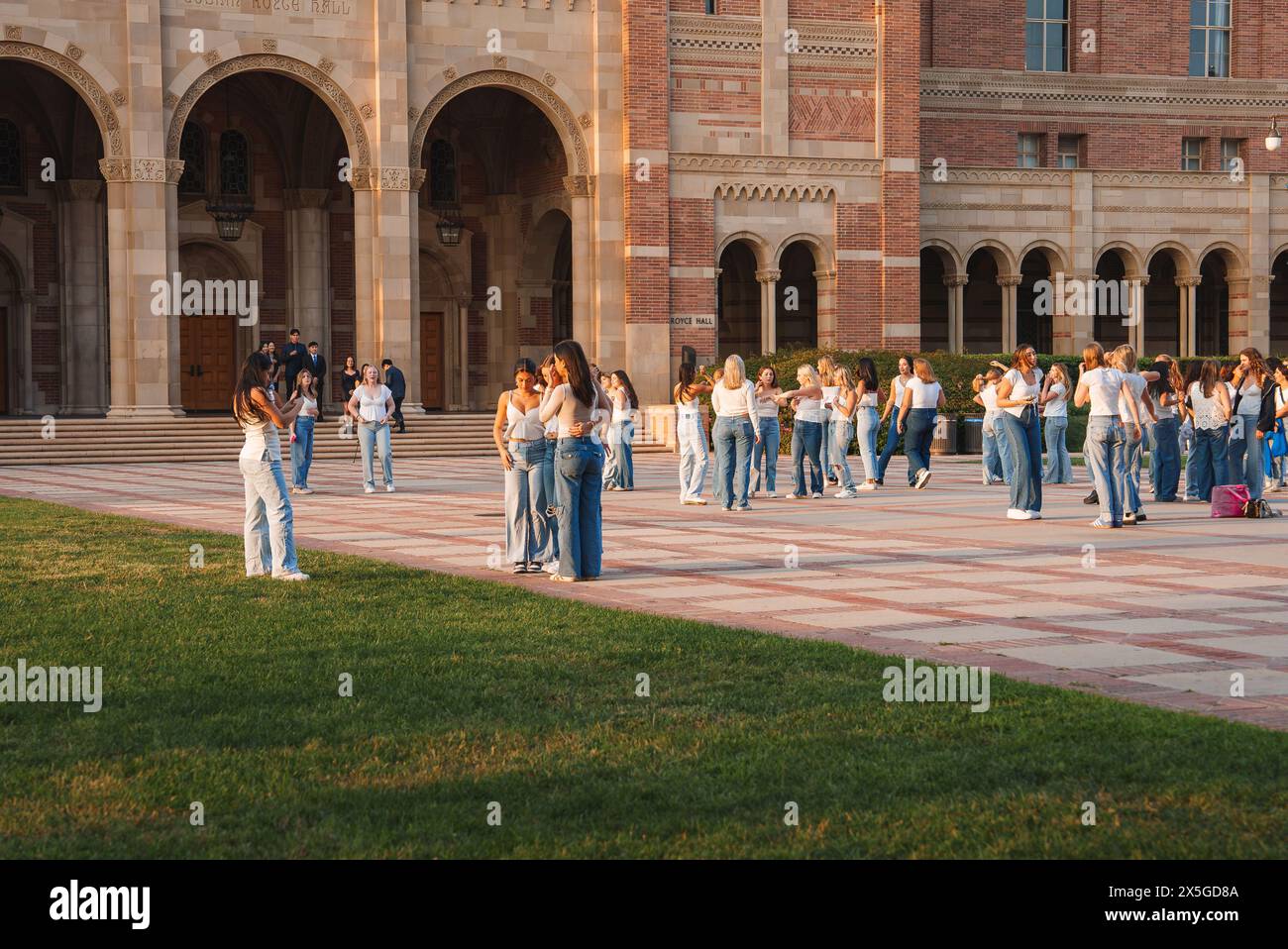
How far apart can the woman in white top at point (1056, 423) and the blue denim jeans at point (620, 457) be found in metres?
5.49

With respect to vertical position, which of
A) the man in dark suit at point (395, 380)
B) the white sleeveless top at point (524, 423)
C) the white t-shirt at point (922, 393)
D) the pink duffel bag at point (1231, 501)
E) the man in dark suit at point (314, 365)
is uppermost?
the man in dark suit at point (314, 365)

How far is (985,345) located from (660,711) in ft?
124

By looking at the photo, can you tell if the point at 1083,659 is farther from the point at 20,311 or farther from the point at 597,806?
the point at 20,311

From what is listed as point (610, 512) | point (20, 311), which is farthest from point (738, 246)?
point (610, 512)

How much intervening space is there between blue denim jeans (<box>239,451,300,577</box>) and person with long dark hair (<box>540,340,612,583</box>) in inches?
79.5

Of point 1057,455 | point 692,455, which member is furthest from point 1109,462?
point 1057,455

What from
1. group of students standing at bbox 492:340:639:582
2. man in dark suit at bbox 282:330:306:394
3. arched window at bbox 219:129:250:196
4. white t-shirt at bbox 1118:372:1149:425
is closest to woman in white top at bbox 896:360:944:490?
white t-shirt at bbox 1118:372:1149:425

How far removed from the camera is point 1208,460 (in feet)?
63.7

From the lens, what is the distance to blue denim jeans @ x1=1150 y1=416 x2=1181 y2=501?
1952cm

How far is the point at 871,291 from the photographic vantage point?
37.8 meters

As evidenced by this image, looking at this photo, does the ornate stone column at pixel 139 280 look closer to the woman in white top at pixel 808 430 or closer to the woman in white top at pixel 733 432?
the woman in white top at pixel 808 430

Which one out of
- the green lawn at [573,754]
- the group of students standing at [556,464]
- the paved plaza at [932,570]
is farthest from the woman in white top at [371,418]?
the green lawn at [573,754]

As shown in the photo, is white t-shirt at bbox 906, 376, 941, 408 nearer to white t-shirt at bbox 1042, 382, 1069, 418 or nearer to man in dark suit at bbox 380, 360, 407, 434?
white t-shirt at bbox 1042, 382, 1069, 418

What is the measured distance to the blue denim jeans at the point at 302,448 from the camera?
2162cm
